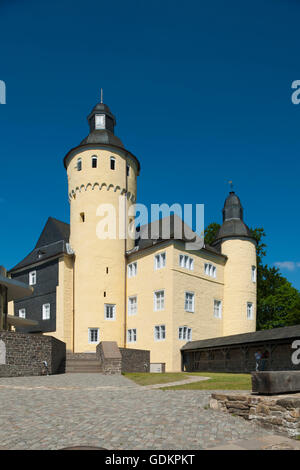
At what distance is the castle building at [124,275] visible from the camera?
113 feet

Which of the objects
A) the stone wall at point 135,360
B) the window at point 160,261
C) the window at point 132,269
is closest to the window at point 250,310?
the window at point 160,261

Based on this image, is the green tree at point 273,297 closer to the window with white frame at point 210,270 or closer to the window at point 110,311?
the window with white frame at point 210,270

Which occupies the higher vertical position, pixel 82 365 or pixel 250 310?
pixel 250 310

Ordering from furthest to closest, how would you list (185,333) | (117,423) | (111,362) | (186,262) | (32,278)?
(32,278) < (186,262) < (185,333) < (111,362) < (117,423)

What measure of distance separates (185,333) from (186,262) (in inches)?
209

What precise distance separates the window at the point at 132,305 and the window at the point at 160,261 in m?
3.87

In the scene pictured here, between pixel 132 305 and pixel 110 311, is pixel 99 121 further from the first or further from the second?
pixel 110 311

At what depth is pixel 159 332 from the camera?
33750 millimetres

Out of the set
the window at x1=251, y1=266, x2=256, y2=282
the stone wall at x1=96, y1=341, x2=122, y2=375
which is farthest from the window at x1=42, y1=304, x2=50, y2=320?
the window at x1=251, y1=266, x2=256, y2=282

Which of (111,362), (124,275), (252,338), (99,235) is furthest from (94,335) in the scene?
(252,338)

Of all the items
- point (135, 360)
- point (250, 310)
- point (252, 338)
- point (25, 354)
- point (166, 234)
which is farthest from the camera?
point (250, 310)

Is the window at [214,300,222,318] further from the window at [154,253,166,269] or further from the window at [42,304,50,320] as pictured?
the window at [42,304,50,320]
